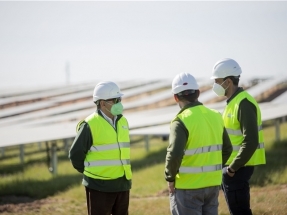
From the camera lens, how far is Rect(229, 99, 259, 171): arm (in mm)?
4750

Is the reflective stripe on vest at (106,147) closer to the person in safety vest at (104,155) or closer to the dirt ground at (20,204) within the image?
the person in safety vest at (104,155)

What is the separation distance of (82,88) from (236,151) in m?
18.0

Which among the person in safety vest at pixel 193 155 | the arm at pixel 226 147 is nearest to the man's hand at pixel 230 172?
the arm at pixel 226 147

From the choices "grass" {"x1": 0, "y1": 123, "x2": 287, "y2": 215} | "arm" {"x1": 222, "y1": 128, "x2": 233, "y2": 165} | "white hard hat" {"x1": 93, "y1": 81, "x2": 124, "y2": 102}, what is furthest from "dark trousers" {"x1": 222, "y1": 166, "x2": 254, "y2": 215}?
"grass" {"x1": 0, "y1": 123, "x2": 287, "y2": 215}

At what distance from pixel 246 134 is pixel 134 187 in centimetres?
640

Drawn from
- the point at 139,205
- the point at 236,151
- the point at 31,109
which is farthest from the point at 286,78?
the point at 236,151

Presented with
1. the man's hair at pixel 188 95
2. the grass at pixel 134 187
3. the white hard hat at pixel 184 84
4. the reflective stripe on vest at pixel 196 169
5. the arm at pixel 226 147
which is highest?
the white hard hat at pixel 184 84

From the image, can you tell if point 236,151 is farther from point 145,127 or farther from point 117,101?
point 145,127

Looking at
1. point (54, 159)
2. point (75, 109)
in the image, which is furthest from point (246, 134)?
point (75, 109)

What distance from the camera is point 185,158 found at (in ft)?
14.3

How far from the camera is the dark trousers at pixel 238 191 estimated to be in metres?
4.93

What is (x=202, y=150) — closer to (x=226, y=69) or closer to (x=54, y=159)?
(x=226, y=69)

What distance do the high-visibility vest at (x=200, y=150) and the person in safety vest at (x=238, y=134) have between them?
439 millimetres

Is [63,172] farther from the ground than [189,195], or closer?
closer
